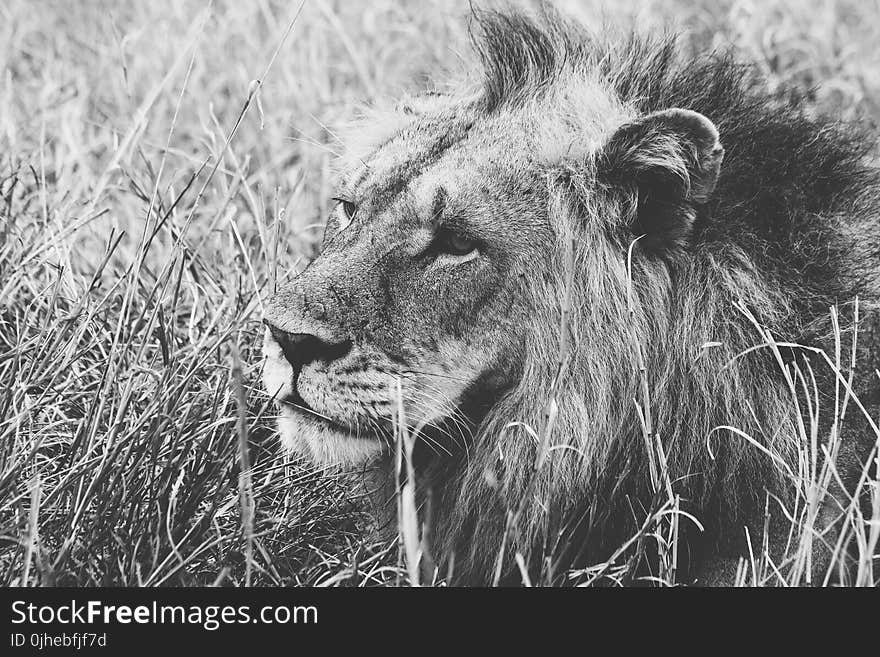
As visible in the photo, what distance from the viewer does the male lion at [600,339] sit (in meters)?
3.08

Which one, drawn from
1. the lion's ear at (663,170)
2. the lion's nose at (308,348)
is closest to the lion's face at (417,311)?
the lion's nose at (308,348)

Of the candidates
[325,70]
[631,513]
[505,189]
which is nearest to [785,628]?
[631,513]

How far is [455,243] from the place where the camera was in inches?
125

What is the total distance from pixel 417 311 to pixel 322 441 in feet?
1.45

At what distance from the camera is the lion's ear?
304 centimetres

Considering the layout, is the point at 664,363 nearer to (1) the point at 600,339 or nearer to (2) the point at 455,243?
(1) the point at 600,339

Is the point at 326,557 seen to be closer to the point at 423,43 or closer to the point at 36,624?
the point at 36,624

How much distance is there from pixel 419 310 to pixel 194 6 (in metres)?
4.55

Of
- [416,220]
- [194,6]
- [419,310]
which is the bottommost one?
[419,310]

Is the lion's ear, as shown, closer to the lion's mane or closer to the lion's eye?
the lion's mane

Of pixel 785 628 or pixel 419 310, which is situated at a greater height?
pixel 419 310

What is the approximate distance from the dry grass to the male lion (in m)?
0.19

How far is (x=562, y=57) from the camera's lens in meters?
3.56

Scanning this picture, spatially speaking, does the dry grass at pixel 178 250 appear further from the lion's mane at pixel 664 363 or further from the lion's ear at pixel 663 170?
the lion's ear at pixel 663 170
